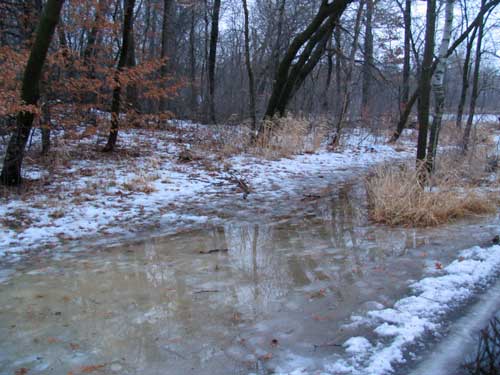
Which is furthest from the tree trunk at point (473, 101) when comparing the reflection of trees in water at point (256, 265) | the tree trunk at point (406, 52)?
the reflection of trees in water at point (256, 265)

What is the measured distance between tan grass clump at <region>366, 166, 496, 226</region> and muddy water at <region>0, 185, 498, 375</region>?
304 millimetres

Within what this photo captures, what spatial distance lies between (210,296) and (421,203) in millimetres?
3497

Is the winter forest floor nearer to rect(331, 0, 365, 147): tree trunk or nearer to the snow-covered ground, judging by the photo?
the snow-covered ground

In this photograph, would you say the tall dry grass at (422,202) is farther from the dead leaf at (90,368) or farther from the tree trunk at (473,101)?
the dead leaf at (90,368)

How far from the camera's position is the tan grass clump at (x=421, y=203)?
5.74 metres

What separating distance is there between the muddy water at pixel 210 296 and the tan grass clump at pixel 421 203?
0.30 metres

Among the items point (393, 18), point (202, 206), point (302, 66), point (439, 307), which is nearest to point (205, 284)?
point (439, 307)

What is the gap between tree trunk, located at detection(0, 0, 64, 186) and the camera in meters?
6.29

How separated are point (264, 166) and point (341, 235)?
193 inches

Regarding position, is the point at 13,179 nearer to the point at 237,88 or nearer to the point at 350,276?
the point at 350,276

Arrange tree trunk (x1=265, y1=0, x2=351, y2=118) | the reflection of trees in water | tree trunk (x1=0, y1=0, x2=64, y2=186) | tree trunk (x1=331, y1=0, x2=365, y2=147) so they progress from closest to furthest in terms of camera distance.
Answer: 1. the reflection of trees in water
2. tree trunk (x1=0, y1=0, x2=64, y2=186)
3. tree trunk (x1=265, y1=0, x2=351, y2=118)
4. tree trunk (x1=331, y1=0, x2=365, y2=147)

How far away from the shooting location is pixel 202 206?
6.80m

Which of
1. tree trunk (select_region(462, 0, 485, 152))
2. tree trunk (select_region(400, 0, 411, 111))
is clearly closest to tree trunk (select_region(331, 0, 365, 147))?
tree trunk (select_region(462, 0, 485, 152))

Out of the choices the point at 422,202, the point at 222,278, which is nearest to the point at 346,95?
the point at 422,202
